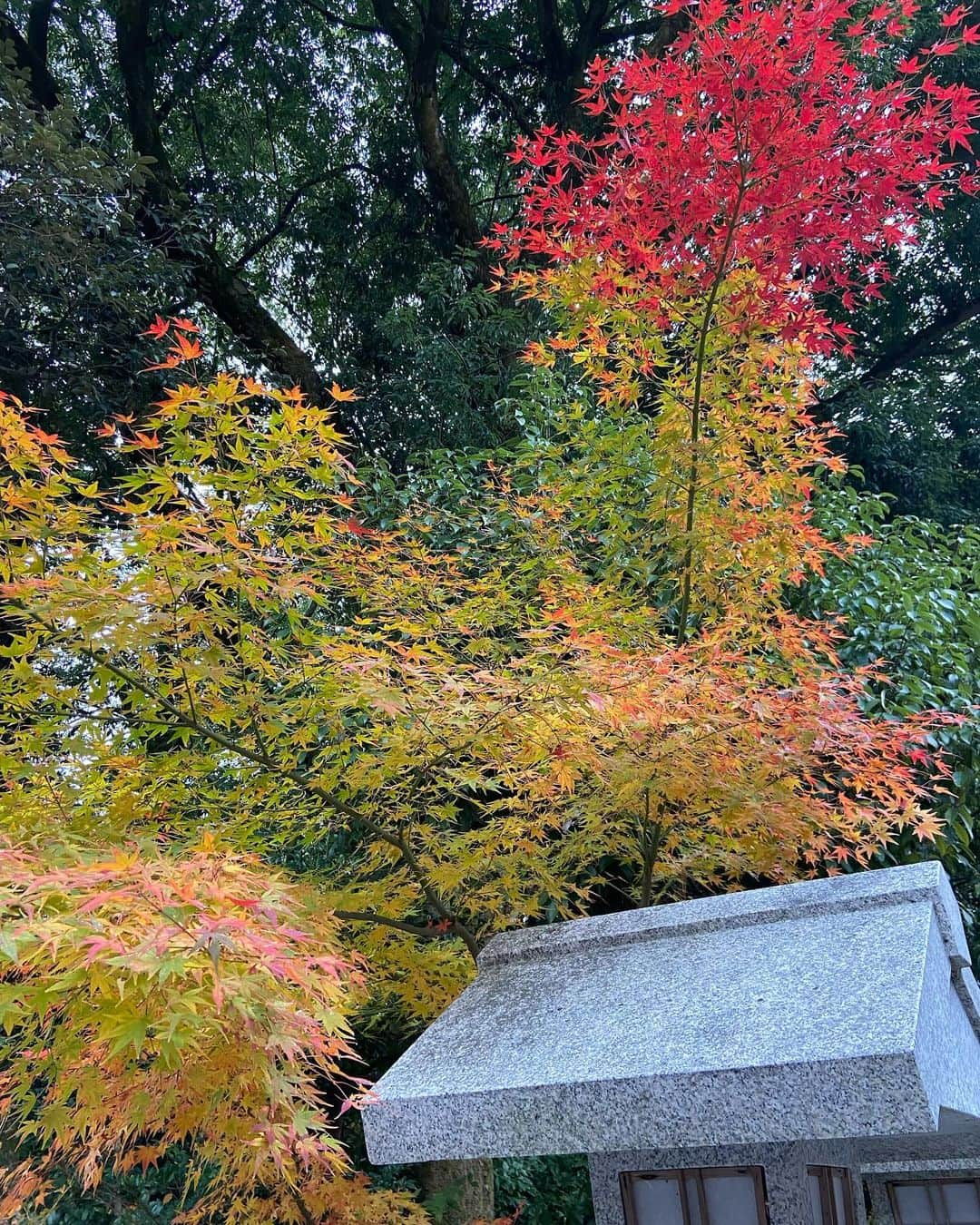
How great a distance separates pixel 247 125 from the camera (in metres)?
7.64

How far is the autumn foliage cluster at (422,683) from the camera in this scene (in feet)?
5.76

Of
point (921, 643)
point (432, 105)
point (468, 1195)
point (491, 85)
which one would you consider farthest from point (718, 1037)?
point (491, 85)

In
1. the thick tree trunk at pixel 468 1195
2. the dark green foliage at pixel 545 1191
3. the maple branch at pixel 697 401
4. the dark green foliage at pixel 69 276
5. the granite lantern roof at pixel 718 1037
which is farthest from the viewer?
the dark green foliage at pixel 69 276

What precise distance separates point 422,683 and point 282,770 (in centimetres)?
64

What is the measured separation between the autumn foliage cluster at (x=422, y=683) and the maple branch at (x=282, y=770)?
0.8 inches

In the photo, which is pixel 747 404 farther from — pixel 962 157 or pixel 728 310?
pixel 962 157

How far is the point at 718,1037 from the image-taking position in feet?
4.91

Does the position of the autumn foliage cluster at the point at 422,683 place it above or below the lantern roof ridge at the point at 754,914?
above

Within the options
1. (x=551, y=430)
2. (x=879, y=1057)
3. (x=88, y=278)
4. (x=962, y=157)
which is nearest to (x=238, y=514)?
(x=879, y=1057)

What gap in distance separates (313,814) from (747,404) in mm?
2219

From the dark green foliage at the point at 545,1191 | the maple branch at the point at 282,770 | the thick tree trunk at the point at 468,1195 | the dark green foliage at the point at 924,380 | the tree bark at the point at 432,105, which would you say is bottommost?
the dark green foliage at the point at 545,1191

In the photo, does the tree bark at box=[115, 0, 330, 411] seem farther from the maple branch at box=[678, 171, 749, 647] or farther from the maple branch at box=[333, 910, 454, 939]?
the maple branch at box=[333, 910, 454, 939]

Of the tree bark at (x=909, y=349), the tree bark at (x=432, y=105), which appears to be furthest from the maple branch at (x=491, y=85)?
the tree bark at (x=909, y=349)

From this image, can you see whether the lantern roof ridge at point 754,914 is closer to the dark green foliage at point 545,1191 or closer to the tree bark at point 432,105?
the dark green foliage at point 545,1191
